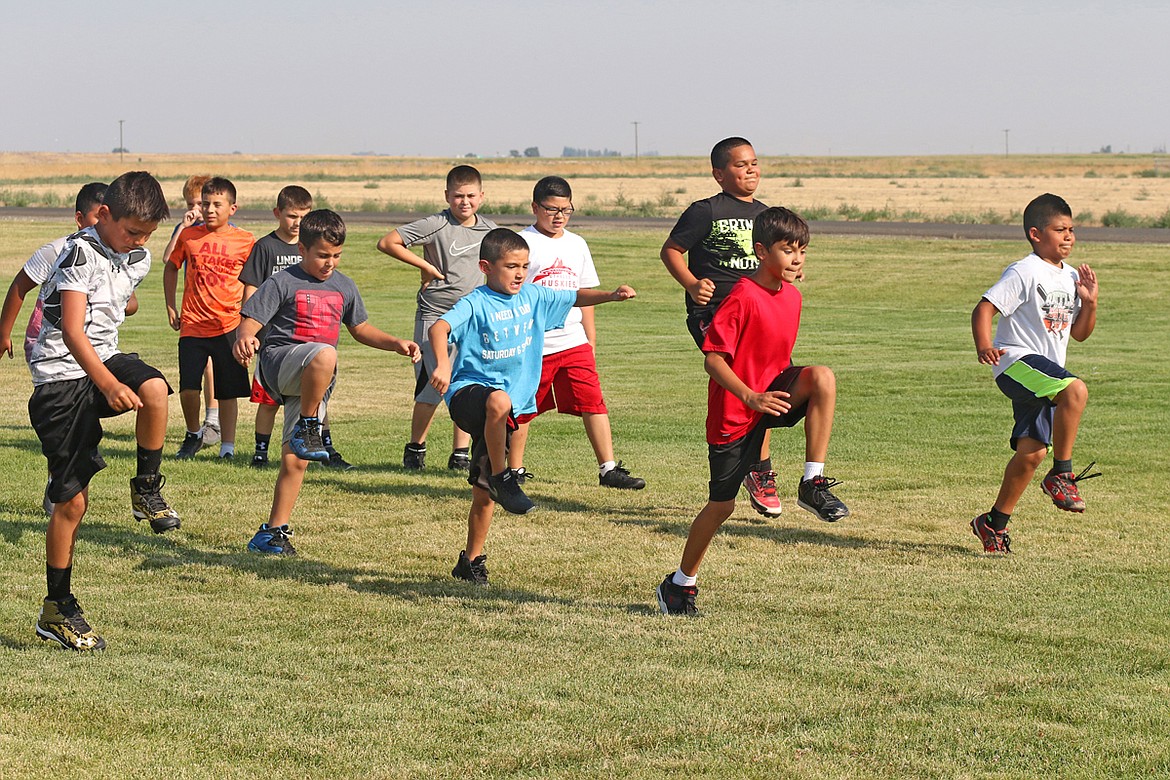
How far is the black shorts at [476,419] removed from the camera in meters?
6.59

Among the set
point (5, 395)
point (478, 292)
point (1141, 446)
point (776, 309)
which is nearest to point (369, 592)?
point (478, 292)

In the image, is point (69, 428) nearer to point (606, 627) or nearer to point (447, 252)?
point (606, 627)

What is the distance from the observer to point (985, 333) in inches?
294

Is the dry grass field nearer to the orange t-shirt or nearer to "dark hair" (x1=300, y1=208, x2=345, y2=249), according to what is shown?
the orange t-shirt

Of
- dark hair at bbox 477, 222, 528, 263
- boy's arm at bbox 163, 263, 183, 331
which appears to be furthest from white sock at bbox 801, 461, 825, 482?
boy's arm at bbox 163, 263, 183, 331

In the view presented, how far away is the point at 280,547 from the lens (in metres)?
7.38

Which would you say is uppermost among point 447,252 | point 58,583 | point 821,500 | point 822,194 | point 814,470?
point 822,194

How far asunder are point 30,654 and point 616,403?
8.40 m

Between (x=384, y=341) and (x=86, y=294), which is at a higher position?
(x=86, y=294)

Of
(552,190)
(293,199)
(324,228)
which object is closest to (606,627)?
(324,228)

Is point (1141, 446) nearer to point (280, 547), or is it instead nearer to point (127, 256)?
point (280, 547)

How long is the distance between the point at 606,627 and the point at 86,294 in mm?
2646

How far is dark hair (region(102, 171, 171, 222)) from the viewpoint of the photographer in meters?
5.64

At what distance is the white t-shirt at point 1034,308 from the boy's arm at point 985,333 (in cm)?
5
